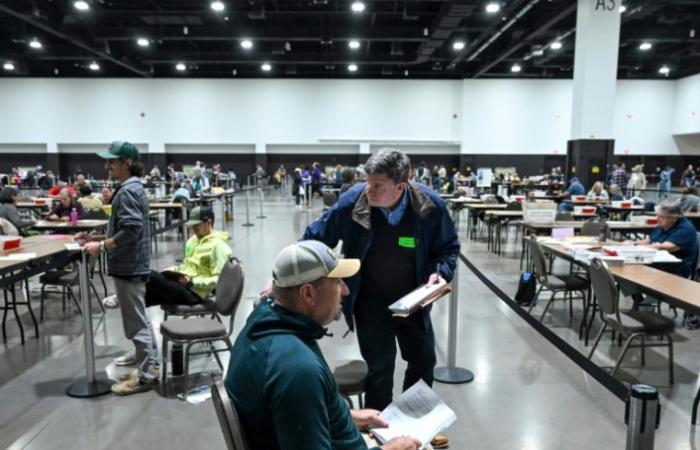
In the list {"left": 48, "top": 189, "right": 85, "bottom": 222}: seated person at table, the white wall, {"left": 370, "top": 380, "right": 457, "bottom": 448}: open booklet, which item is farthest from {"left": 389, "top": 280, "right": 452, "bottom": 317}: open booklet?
the white wall

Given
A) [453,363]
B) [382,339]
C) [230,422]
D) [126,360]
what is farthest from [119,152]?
[453,363]

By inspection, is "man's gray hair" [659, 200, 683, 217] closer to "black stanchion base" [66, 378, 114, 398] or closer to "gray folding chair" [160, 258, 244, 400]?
"gray folding chair" [160, 258, 244, 400]

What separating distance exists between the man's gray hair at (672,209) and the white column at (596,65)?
Answer: 905 cm

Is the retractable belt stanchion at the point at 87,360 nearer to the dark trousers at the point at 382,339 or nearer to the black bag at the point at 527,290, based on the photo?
the dark trousers at the point at 382,339

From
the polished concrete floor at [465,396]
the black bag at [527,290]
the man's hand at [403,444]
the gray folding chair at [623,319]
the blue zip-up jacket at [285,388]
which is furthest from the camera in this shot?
the black bag at [527,290]

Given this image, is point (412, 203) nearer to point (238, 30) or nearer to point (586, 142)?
point (586, 142)

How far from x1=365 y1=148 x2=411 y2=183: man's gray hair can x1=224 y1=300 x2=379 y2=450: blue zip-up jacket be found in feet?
3.84

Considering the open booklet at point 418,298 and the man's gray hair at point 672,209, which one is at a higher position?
the man's gray hair at point 672,209

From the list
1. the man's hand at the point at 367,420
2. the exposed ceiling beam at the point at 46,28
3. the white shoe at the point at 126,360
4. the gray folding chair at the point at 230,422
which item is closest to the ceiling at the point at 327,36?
the exposed ceiling beam at the point at 46,28

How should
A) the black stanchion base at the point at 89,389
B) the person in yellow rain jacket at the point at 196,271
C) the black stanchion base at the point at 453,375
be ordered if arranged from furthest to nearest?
1. the black stanchion base at the point at 453,375
2. the person in yellow rain jacket at the point at 196,271
3. the black stanchion base at the point at 89,389

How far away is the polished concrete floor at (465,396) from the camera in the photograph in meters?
3.28

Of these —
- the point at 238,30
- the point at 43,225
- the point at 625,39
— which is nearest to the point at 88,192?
the point at 43,225

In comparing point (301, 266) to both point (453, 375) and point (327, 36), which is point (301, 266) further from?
point (327, 36)

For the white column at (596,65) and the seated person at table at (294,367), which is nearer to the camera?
the seated person at table at (294,367)
